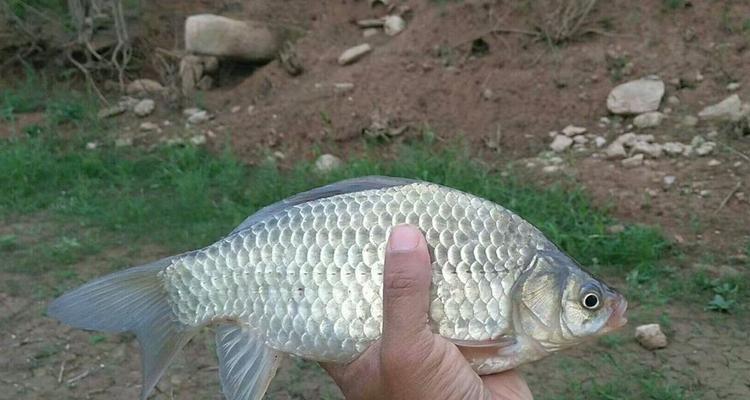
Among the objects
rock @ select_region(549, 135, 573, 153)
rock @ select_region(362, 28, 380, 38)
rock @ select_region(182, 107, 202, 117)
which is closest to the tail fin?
rock @ select_region(549, 135, 573, 153)

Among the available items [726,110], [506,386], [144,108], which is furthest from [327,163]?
[506,386]

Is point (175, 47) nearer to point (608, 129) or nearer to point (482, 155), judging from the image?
point (482, 155)

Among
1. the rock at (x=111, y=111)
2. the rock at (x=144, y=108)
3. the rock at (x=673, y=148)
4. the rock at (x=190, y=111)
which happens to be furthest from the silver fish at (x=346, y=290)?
the rock at (x=111, y=111)

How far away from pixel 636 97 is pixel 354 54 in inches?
89.0

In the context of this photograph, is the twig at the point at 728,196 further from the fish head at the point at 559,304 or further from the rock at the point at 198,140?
the rock at the point at 198,140

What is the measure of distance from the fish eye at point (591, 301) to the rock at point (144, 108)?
5.91 metres

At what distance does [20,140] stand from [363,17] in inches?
114

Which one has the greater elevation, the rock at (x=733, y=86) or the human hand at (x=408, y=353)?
the human hand at (x=408, y=353)

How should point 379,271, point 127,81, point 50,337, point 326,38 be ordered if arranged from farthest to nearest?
point 127,81 → point 326,38 → point 50,337 → point 379,271

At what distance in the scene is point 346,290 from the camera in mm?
1674

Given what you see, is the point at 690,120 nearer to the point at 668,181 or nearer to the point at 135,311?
the point at 668,181

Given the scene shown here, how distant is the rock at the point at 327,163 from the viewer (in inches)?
218

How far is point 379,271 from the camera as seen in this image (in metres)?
1.67

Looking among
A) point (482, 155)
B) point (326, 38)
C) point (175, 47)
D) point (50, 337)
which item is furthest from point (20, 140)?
point (482, 155)
